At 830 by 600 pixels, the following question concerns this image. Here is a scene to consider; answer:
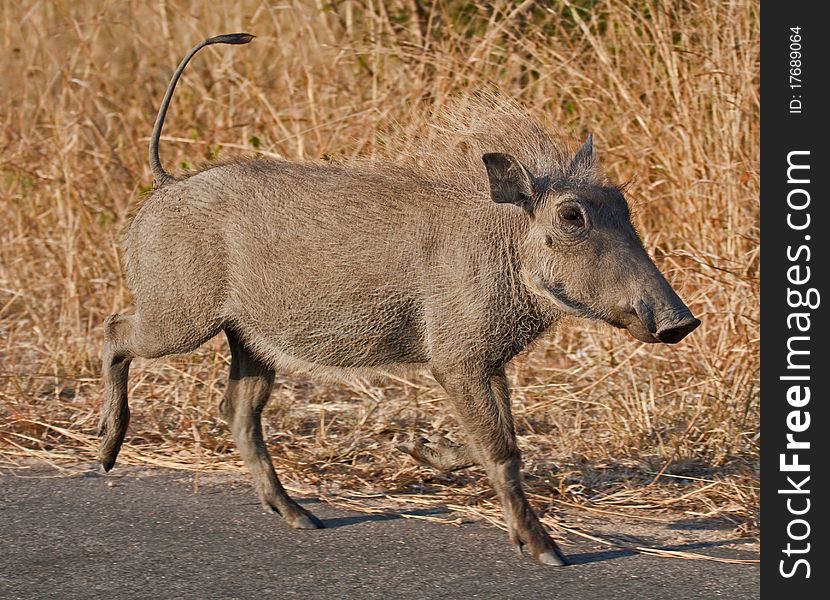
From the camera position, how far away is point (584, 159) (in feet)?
12.8

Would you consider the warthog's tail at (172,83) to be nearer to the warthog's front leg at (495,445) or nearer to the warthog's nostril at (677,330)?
the warthog's front leg at (495,445)

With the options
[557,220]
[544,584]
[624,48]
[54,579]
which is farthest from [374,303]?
[624,48]

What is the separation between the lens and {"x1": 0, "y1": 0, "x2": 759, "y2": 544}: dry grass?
4648 mm

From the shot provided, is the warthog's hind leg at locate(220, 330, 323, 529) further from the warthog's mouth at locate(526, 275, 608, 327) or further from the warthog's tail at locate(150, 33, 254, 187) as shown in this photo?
the warthog's mouth at locate(526, 275, 608, 327)

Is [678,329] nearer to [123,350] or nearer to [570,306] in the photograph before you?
[570,306]

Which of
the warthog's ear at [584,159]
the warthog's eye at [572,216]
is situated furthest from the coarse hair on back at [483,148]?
the warthog's eye at [572,216]

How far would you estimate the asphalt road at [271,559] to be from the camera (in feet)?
11.4

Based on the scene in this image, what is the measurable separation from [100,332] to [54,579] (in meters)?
2.62

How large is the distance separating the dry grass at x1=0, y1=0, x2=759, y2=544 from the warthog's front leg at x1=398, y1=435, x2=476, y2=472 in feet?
0.60

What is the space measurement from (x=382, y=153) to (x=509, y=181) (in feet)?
2.87

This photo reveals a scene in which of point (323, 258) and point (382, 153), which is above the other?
point (382, 153)

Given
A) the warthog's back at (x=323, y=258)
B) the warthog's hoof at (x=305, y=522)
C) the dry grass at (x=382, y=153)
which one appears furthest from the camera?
the dry grass at (x=382, y=153)

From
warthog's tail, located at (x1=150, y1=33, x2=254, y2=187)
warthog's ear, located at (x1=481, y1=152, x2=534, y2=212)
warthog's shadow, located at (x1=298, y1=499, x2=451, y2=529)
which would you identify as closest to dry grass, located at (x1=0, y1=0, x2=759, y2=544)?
warthog's shadow, located at (x1=298, y1=499, x2=451, y2=529)

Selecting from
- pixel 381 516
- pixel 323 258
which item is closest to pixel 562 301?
pixel 323 258
